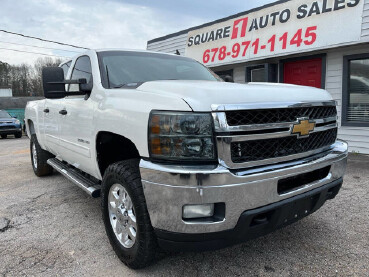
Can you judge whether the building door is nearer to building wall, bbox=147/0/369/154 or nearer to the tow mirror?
building wall, bbox=147/0/369/154

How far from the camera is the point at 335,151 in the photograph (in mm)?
2697

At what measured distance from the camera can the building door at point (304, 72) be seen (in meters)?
7.90

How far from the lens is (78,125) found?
3.25 metres

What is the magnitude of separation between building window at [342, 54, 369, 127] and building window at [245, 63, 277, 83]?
191 centimetres

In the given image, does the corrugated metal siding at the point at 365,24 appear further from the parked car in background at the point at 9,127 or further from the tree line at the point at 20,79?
the tree line at the point at 20,79

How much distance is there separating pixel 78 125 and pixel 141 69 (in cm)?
88

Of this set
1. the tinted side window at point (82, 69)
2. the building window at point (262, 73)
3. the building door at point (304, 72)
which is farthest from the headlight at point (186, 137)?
the building window at point (262, 73)

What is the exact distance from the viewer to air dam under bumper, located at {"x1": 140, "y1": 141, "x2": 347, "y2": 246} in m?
1.89

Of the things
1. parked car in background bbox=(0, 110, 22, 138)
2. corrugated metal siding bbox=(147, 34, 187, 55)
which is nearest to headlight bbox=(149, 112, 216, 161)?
corrugated metal siding bbox=(147, 34, 187, 55)

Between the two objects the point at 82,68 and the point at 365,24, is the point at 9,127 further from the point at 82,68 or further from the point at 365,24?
the point at 365,24

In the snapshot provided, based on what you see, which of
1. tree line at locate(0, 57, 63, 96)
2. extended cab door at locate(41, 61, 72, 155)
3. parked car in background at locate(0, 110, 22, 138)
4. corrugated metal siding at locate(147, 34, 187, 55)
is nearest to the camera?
extended cab door at locate(41, 61, 72, 155)

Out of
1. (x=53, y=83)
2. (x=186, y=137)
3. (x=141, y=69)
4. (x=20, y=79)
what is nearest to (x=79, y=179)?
(x=53, y=83)

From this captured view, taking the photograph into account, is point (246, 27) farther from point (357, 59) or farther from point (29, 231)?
point (29, 231)

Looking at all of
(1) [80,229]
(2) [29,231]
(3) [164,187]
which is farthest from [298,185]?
(2) [29,231]
